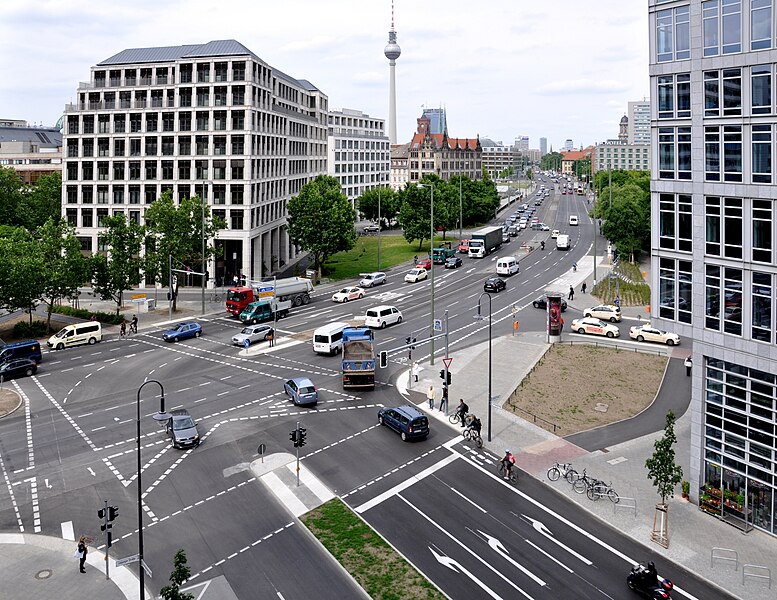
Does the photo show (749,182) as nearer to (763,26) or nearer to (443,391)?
(763,26)

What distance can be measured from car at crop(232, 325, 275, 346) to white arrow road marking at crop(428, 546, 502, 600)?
36.2 metres

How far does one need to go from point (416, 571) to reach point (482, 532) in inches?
170

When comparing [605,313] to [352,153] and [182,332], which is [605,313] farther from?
[352,153]

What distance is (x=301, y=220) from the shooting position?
89938mm

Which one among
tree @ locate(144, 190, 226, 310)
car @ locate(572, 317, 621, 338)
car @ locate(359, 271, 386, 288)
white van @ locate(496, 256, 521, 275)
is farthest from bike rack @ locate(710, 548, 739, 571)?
white van @ locate(496, 256, 521, 275)

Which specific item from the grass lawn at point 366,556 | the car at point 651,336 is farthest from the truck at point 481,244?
the grass lawn at point 366,556

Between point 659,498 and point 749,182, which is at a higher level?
point 749,182

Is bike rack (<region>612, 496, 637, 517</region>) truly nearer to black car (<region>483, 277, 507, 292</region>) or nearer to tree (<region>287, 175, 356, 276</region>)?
black car (<region>483, 277, 507, 292</region>)

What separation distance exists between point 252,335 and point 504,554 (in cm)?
3796

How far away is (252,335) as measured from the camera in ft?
200

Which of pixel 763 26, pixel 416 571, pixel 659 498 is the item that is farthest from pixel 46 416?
pixel 763 26

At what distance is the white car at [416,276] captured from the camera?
90.5m

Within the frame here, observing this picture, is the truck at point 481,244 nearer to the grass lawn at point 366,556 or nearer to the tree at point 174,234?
the tree at point 174,234

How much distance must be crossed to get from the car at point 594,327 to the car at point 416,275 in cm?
2909
